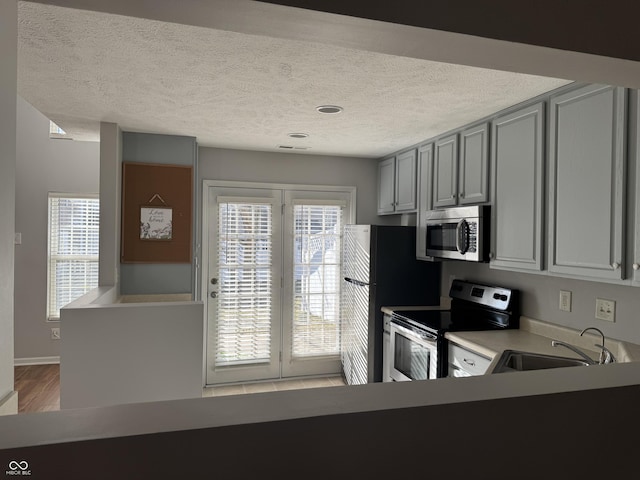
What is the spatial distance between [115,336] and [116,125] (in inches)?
61.5

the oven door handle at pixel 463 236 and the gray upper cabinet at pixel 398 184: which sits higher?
the gray upper cabinet at pixel 398 184

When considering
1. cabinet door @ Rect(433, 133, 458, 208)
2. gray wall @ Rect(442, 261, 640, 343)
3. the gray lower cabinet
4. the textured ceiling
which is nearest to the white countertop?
gray wall @ Rect(442, 261, 640, 343)

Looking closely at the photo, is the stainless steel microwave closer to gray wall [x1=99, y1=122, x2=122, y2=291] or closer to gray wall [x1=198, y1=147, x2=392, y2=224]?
gray wall [x1=198, y1=147, x2=392, y2=224]

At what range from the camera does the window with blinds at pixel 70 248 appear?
4.67 metres

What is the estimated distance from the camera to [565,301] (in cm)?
245

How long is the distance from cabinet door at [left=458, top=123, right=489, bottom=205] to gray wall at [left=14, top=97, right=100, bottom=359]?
394 cm

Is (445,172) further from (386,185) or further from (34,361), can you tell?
(34,361)

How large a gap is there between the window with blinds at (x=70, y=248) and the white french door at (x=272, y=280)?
5.68 feet

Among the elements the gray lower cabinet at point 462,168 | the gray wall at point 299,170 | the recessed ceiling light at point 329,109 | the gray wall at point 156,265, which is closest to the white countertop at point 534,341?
the gray lower cabinet at point 462,168

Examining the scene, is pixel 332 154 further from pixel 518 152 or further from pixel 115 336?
pixel 115 336

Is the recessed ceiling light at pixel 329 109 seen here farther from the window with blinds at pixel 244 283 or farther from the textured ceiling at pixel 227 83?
the window with blinds at pixel 244 283

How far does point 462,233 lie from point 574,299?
73 centimetres

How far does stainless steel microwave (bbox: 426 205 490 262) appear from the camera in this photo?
268cm

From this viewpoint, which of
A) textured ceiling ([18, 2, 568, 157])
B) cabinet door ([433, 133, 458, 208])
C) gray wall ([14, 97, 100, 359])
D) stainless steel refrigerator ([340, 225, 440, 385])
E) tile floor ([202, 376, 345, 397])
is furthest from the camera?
gray wall ([14, 97, 100, 359])
